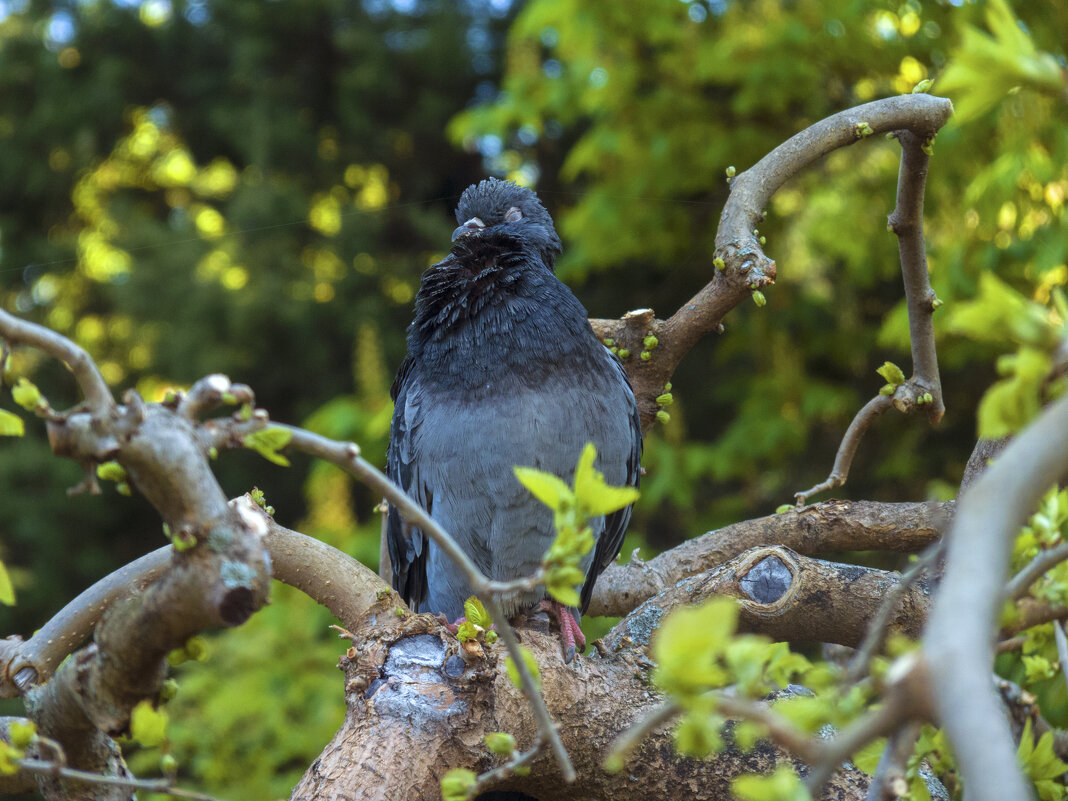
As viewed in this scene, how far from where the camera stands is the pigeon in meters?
2.51

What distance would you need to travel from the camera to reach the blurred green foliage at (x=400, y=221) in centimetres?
462

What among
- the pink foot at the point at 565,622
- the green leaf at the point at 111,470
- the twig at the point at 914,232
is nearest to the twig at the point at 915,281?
the twig at the point at 914,232

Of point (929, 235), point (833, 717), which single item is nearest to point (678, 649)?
point (833, 717)

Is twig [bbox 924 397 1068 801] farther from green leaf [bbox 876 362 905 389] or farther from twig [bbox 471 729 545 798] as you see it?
green leaf [bbox 876 362 905 389]

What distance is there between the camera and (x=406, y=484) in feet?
9.35

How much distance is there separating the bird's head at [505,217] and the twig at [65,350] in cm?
185

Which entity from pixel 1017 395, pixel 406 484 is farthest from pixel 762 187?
pixel 1017 395

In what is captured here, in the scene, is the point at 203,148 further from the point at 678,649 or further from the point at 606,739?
the point at 678,649

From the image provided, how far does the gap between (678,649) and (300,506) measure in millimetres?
6660

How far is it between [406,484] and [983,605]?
231 cm

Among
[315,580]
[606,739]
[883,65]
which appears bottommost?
[606,739]

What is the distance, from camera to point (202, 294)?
255 inches

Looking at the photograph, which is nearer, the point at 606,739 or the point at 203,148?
the point at 606,739

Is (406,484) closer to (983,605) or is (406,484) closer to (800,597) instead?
(800,597)
